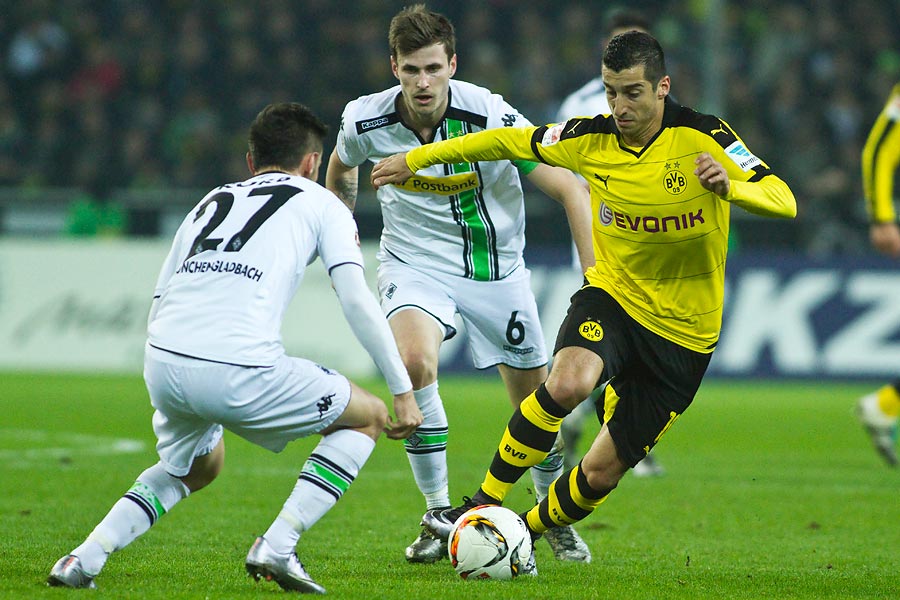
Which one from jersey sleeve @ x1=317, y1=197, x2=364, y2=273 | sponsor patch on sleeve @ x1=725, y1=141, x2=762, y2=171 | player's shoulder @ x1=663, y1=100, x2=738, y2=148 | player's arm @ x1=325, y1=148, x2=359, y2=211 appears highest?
player's shoulder @ x1=663, y1=100, x2=738, y2=148

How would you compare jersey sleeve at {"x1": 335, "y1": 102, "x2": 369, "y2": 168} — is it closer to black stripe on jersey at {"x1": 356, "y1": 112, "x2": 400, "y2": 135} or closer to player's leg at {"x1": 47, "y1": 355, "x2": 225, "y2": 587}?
black stripe on jersey at {"x1": 356, "y1": 112, "x2": 400, "y2": 135}

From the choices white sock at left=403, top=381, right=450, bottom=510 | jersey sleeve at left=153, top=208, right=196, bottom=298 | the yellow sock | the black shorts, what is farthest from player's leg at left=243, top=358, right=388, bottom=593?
the yellow sock

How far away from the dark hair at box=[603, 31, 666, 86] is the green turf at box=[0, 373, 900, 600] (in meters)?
1.98

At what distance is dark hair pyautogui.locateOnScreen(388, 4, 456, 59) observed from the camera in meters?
5.83

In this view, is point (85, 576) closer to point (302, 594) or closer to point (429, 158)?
point (302, 594)

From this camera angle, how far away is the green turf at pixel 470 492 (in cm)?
494

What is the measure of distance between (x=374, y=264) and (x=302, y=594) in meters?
10.1

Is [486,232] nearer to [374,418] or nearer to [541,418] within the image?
[541,418]

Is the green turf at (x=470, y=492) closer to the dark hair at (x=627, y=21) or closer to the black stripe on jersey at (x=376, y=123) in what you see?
the black stripe on jersey at (x=376, y=123)

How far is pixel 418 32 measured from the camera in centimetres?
583

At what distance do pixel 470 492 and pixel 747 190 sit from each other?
3375 millimetres

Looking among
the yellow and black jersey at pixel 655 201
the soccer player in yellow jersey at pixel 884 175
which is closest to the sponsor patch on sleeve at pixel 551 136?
the yellow and black jersey at pixel 655 201

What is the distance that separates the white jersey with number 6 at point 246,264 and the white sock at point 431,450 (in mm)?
1463

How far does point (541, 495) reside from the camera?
633 cm
